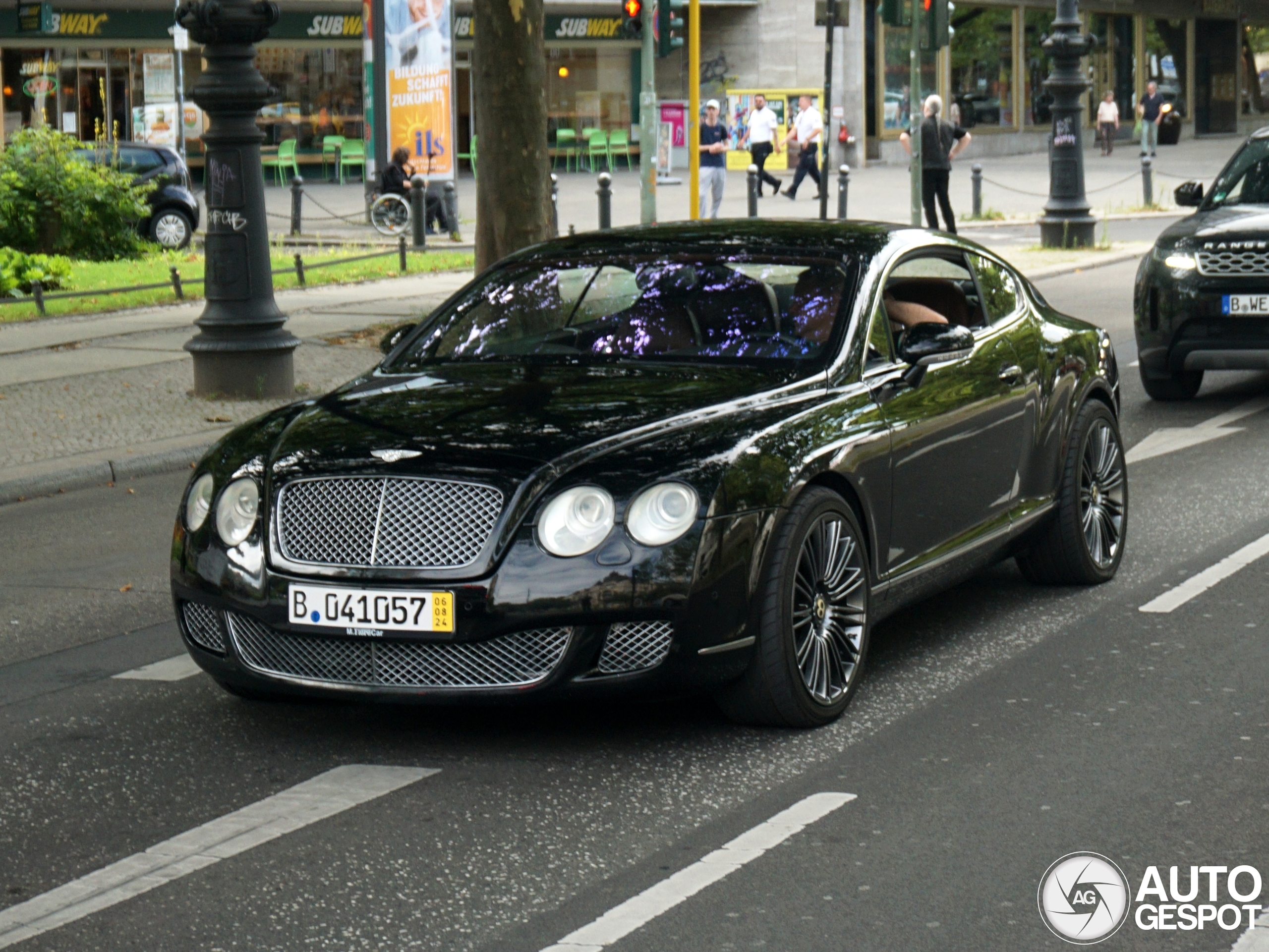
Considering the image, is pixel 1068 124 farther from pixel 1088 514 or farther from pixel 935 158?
pixel 1088 514

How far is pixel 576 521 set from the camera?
16.6 feet

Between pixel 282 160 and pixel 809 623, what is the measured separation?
129ft

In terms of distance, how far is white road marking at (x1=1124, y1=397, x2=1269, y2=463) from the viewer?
10.7 metres

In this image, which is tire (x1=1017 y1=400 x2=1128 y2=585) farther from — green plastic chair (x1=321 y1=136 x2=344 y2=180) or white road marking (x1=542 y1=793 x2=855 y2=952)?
green plastic chair (x1=321 y1=136 x2=344 y2=180)

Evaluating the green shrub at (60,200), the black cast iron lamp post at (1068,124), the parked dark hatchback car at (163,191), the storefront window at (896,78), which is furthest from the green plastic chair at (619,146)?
the green shrub at (60,200)

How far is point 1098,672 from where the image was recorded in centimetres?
612

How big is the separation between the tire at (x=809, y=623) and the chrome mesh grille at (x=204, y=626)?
4.56 feet

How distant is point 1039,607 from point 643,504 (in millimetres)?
2525

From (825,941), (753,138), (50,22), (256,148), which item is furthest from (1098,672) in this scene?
(50,22)

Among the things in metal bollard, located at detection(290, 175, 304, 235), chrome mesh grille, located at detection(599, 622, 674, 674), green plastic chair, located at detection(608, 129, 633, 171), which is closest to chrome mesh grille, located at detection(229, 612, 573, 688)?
chrome mesh grille, located at detection(599, 622, 674, 674)

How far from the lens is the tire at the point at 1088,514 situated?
7180 millimetres

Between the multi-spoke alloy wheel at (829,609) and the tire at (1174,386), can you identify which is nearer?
the multi-spoke alloy wheel at (829,609)

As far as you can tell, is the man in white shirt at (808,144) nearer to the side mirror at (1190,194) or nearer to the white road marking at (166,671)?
the side mirror at (1190,194)

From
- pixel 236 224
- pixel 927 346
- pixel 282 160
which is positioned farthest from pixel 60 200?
pixel 282 160
